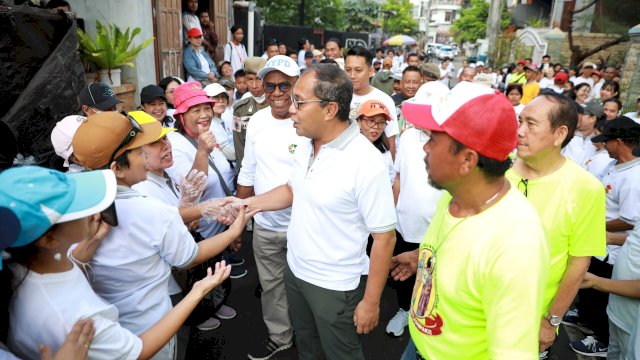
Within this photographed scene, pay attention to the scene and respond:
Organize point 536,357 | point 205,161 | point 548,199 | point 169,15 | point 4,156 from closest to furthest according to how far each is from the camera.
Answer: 1. point 536,357
2. point 548,199
3. point 4,156
4. point 205,161
5. point 169,15

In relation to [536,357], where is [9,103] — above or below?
above

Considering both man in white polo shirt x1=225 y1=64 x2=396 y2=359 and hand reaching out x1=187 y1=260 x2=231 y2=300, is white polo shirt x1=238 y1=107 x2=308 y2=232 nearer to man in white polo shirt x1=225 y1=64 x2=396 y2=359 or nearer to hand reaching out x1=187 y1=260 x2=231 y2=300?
man in white polo shirt x1=225 y1=64 x2=396 y2=359

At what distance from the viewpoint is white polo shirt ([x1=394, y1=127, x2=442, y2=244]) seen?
10.9 ft

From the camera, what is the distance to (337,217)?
7.55 ft

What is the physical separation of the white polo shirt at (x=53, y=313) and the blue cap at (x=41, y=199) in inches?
8.0

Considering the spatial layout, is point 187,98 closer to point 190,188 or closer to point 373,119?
point 190,188

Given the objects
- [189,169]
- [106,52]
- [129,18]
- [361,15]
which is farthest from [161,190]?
[361,15]

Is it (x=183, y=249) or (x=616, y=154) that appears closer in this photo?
(x=183, y=249)

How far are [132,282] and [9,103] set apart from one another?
2712 millimetres

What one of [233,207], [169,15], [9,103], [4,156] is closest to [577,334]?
[233,207]

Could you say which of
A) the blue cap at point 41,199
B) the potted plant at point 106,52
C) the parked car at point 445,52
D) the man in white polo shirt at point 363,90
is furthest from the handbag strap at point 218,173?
the parked car at point 445,52

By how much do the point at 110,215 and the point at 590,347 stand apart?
402 cm

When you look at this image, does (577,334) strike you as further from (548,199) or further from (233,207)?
(233,207)

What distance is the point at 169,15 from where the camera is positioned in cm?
775
